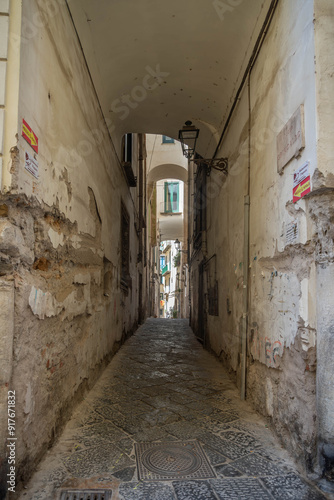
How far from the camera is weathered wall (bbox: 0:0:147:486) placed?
6.40 feet

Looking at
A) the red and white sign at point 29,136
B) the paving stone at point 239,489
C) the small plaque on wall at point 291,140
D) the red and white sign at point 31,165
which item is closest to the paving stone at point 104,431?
the paving stone at point 239,489

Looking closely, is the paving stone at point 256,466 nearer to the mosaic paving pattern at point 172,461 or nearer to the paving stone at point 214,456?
the paving stone at point 214,456

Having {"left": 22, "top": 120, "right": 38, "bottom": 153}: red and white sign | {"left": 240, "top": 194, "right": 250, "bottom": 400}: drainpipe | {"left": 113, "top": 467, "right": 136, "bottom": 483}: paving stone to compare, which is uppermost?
{"left": 22, "top": 120, "right": 38, "bottom": 153}: red and white sign

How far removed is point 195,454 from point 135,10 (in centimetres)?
391

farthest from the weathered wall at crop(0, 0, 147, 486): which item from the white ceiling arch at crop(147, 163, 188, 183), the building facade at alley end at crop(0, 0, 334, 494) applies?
the white ceiling arch at crop(147, 163, 188, 183)

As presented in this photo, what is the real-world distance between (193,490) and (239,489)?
0.25 m

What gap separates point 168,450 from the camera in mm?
2428

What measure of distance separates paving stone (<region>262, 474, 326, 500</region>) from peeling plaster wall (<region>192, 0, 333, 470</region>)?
0.40 feet

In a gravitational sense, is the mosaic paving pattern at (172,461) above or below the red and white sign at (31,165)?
below

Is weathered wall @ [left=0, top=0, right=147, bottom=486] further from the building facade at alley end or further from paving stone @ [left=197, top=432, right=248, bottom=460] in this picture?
paving stone @ [left=197, top=432, right=248, bottom=460]

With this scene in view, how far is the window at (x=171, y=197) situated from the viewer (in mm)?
24312

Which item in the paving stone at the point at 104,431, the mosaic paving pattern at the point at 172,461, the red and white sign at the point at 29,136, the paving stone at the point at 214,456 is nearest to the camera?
the red and white sign at the point at 29,136

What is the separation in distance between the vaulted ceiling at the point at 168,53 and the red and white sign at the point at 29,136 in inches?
62.8

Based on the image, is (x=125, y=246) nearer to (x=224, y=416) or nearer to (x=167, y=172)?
(x=224, y=416)
